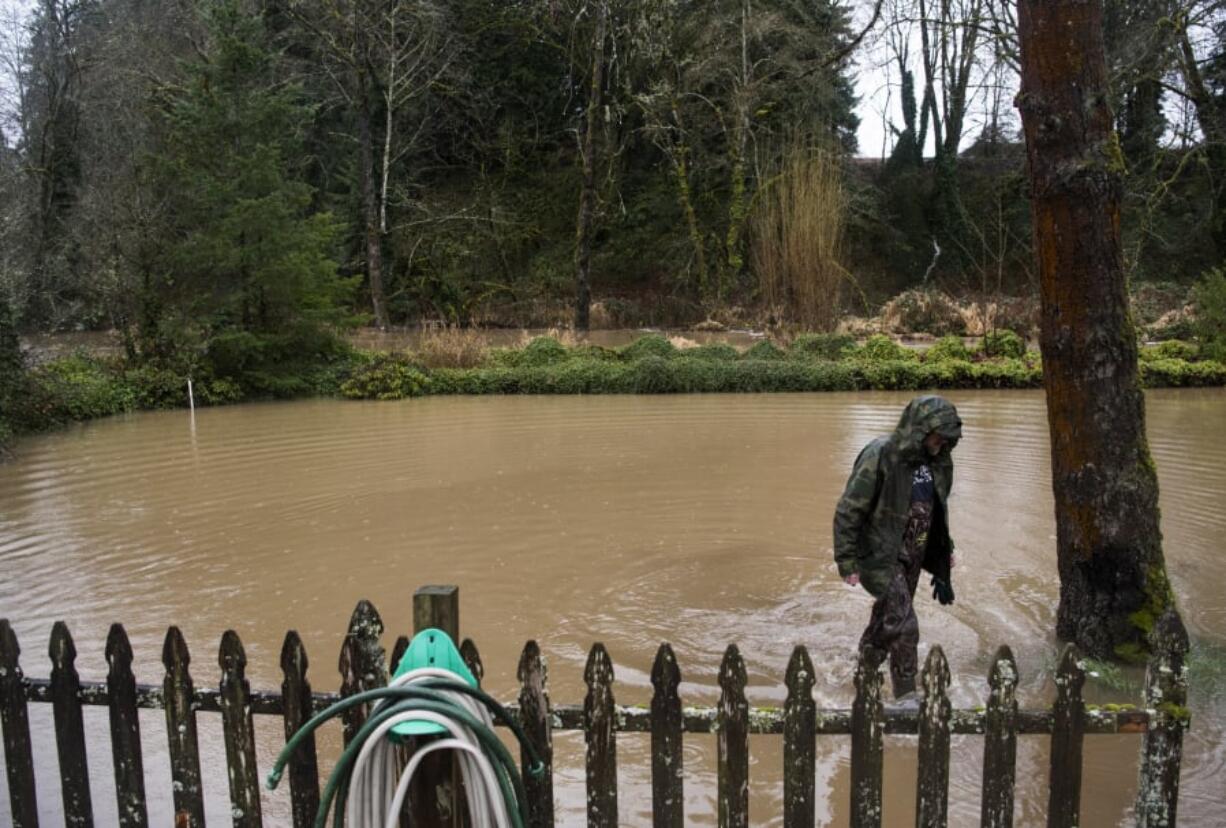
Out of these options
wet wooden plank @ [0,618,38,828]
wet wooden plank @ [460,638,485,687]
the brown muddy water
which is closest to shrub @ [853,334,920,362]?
the brown muddy water

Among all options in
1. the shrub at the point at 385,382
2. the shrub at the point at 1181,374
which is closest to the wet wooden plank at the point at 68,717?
the shrub at the point at 385,382

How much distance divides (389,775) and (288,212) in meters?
18.8

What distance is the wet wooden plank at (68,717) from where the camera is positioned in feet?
9.58

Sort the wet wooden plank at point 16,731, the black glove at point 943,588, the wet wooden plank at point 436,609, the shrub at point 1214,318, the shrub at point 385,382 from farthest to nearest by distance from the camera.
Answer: the shrub at point 385,382
the shrub at point 1214,318
the black glove at point 943,588
the wet wooden plank at point 16,731
the wet wooden plank at point 436,609

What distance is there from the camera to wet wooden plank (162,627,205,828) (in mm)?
2828

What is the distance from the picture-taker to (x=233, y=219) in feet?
61.5

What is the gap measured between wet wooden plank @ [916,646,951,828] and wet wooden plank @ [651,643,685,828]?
69 cm

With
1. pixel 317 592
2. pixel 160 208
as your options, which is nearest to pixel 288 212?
pixel 160 208

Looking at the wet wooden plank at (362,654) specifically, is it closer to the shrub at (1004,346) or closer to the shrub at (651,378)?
the shrub at (651,378)

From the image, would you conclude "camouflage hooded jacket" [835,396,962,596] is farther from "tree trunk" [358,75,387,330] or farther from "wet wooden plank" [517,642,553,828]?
"tree trunk" [358,75,387,330]

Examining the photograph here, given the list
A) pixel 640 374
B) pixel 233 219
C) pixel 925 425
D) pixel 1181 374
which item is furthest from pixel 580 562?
pixel 1181 374

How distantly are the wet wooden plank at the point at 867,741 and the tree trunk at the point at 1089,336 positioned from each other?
276 cm

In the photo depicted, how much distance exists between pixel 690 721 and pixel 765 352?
17.9 m

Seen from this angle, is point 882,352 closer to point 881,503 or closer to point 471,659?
point 881,503
